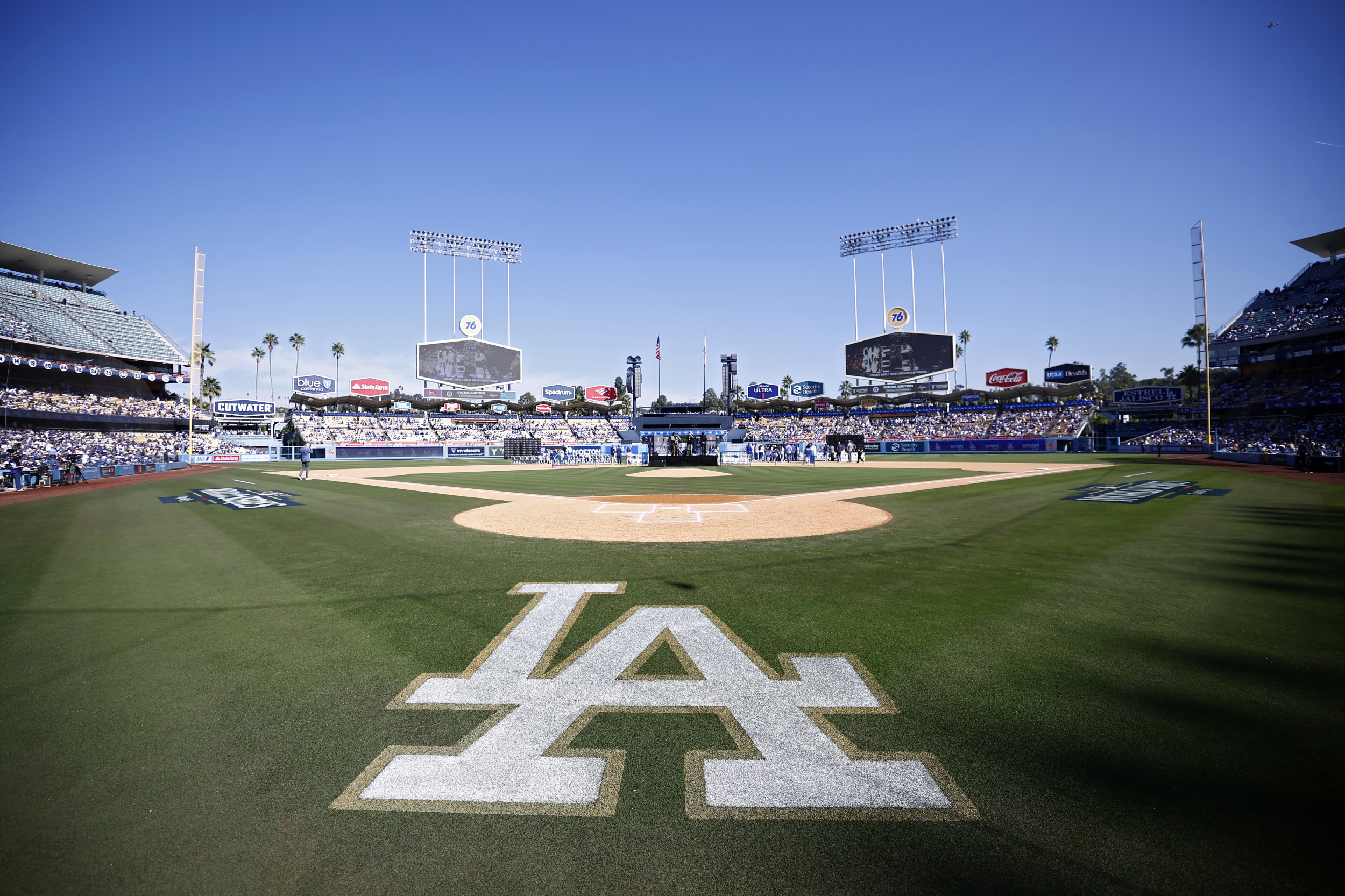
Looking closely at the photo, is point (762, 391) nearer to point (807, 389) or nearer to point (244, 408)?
point (807, 389)

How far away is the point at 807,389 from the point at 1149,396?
127ft

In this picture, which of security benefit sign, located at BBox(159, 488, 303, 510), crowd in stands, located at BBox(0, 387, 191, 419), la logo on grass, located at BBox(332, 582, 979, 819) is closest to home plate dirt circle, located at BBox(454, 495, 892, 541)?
la logo on grass, located at BBox(332, 582, 979, 819)

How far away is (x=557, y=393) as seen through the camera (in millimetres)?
85562

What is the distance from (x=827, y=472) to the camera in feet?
110

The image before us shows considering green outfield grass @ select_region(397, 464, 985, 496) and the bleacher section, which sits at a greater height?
the bleacher section

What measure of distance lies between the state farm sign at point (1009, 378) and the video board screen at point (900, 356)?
15.0m

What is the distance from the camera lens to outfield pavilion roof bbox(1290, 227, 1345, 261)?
58062mm

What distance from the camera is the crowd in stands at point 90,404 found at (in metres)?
47.9

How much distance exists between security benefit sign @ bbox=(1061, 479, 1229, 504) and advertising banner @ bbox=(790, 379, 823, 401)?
6163cm

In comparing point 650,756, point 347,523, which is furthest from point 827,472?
point 650,756

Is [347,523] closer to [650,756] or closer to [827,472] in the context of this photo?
[650,756]

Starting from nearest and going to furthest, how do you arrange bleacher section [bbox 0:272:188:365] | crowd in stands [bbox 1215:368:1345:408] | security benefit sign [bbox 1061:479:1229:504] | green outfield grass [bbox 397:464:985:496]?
security benefit sign [bbox 1061:479:1229:504] < green outfield grass [bbox 397:464:985:496] < crowd in stands [bbox 1215:368:1345:408] < bleacher section [bbox 0:272:188:365]

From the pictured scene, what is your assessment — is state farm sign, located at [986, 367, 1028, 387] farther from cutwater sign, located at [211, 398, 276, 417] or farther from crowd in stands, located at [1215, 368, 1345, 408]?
cutwater sign, located at [211, 398, 276, 417]

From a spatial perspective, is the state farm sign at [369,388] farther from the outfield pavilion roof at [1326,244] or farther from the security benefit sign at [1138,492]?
the outfield pavilion roof at [1326,244]
